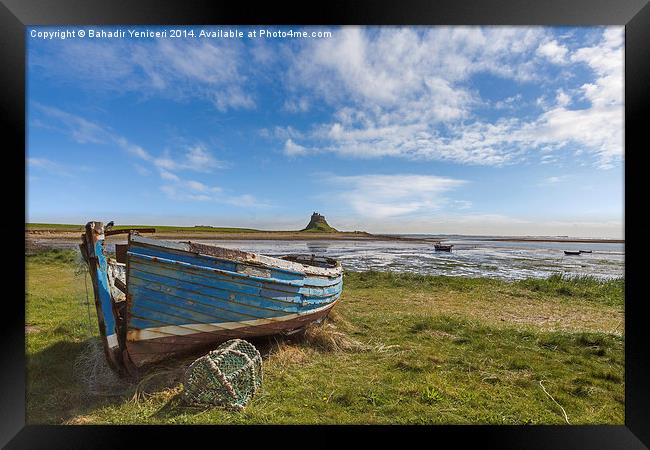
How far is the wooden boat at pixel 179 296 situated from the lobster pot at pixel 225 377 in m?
0.38

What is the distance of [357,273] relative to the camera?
41.4 feet

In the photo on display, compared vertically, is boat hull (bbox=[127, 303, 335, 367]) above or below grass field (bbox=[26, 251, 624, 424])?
above

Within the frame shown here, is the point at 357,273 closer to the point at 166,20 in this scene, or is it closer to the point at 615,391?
the point at 615,391

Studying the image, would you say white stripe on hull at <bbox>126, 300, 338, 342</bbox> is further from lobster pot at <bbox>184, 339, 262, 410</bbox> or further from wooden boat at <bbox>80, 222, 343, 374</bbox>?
lobster pot at <bbox>184, 339, 262, 410</bbox>

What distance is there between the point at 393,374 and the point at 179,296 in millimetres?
3197

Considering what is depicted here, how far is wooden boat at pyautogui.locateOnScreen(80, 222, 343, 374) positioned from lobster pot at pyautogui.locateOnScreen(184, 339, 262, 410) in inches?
15.1

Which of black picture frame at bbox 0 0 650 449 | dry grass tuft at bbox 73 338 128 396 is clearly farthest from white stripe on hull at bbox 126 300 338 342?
black picture frame at bbox 0 0 650 449

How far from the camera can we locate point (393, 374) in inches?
172

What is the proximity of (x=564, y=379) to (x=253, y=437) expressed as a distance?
14.3 ft

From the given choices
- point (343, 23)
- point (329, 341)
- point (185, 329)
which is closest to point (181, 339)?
point (185, 329)

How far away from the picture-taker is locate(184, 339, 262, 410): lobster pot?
3383 mm

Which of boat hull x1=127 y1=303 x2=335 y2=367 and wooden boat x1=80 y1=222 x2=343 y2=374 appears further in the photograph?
boat hull x1=127 y1=303 x2=335 y2=367

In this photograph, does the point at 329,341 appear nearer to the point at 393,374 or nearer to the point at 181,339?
the point at 393,374

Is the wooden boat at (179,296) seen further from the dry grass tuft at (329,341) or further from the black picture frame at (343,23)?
the dry grass tuft at (329,341)
